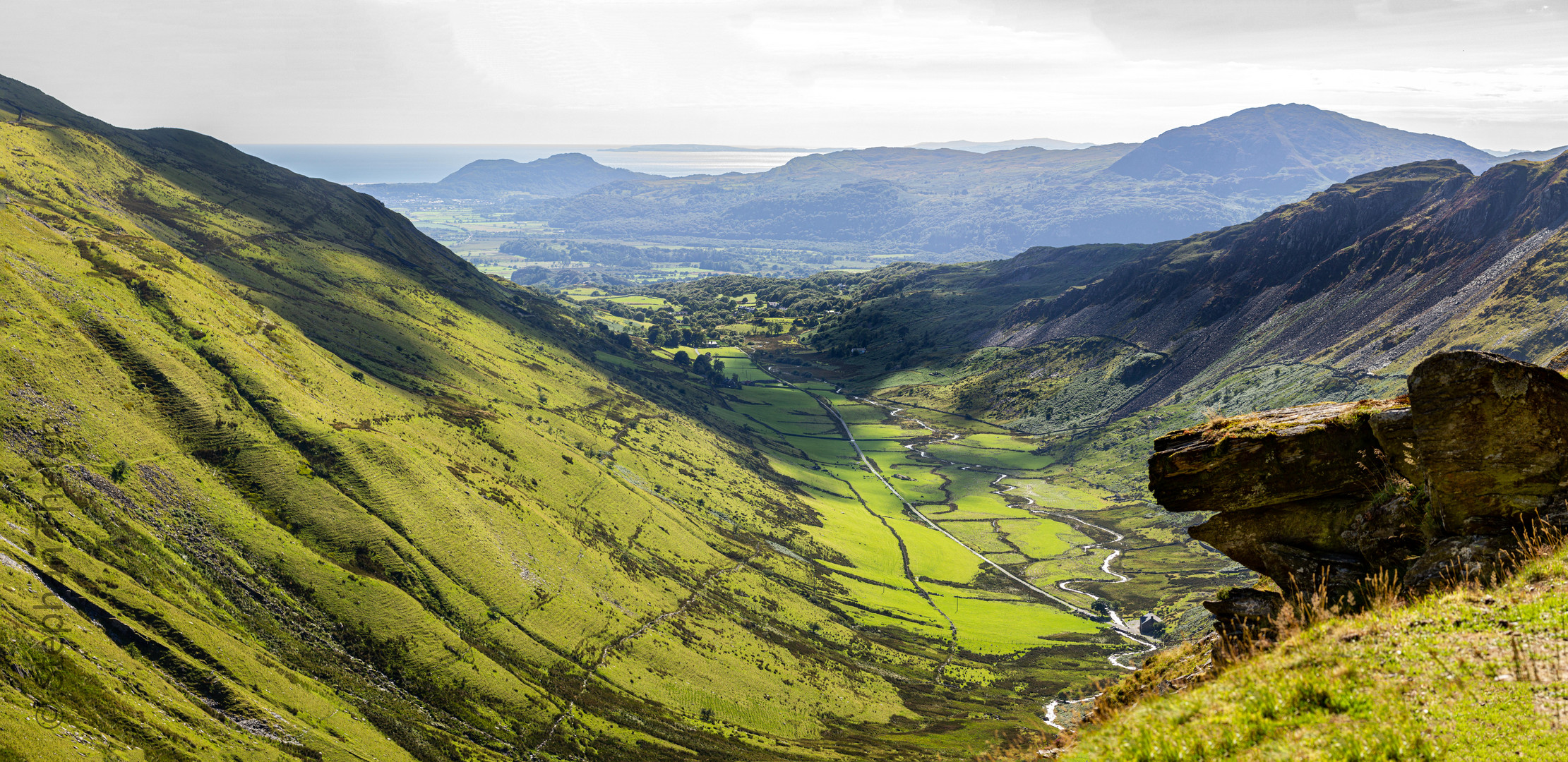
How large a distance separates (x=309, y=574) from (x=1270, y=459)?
368ft

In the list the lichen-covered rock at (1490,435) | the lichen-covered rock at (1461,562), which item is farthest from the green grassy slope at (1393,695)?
the lichen-covered rock at (1490,435)

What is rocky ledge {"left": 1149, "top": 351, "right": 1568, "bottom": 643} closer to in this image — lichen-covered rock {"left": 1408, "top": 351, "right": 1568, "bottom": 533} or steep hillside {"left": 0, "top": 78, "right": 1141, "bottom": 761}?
lichen-covered rock {"left": 1408, "top": 351, "right": 1568, "bottom": 533}

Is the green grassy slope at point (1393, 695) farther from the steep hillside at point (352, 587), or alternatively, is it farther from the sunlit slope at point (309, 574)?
the sunlit slope at point (309, 574)

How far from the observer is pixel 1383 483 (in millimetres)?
27281

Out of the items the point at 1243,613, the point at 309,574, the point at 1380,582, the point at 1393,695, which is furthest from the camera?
the point at 309,574

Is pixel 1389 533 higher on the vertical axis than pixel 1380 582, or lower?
higher

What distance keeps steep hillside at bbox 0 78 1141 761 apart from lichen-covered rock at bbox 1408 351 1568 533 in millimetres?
83973

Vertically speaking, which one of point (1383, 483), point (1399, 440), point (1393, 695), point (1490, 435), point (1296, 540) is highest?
point (1490, 435)

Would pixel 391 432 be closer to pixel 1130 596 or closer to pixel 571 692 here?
pixel 571 692

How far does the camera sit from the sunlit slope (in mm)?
73875

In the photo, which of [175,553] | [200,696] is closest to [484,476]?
[175,553]

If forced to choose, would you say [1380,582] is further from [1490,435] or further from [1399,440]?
[1490,435]

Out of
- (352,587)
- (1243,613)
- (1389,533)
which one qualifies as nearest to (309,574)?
(352,587)

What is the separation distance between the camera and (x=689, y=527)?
182m
